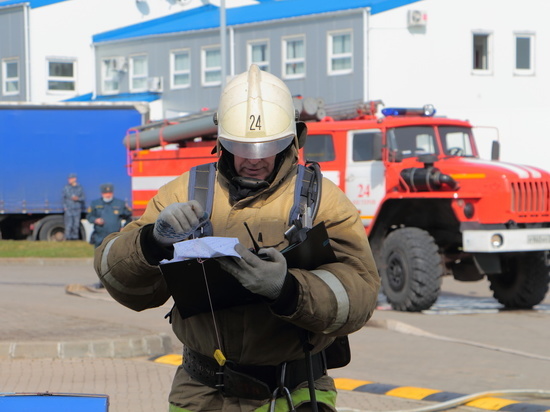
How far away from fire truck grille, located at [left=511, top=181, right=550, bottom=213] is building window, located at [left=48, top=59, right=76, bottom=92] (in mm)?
31877

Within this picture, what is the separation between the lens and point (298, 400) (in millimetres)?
3730

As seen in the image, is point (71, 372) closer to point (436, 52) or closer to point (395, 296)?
point (395, 296)

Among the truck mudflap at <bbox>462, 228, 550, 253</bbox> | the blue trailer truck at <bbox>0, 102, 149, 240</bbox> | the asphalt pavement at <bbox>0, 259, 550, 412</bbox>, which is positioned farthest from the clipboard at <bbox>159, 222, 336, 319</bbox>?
the blue trailer truck at <bbox>0, 102, 149, 240</bbox>

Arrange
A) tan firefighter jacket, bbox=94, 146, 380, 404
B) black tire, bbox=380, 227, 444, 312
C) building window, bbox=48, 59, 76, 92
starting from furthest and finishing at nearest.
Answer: building window, bbox=48, 59, 76, 92, black tire, bbox=380, 227, 444, 312, tan firefighter jacket, bbox=94, 146, 380, 404

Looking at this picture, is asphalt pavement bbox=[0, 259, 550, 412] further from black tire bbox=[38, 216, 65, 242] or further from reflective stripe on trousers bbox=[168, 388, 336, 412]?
black tire bbox=[38, 216, 65, 242]

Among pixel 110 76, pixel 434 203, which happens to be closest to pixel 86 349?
pixel 434 203

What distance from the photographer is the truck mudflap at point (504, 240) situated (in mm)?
14125

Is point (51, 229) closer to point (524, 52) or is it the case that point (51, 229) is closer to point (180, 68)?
point (180, 68)

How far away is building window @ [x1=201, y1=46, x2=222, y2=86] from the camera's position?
40.1 meters

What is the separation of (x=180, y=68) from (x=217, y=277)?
38324mm

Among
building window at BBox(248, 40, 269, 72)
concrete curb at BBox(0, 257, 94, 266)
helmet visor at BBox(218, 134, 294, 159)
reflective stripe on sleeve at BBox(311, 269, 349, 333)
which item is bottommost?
concrete curb at BBox(0, 257, 94, 266)

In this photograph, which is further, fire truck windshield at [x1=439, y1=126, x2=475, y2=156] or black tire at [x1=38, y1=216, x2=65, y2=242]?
black tire at [x1=38, y1=216, x2=65, y2=242]

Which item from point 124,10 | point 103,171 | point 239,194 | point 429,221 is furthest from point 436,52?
point 239,194

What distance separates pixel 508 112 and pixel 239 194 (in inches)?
1330
